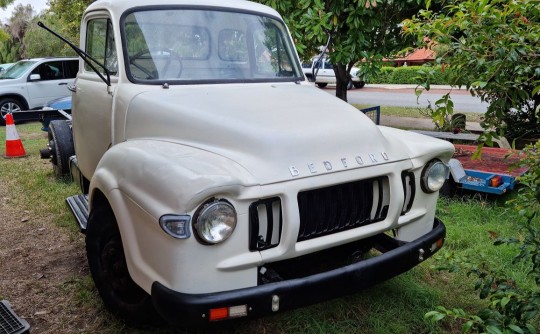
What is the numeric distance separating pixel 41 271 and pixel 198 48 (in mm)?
2314

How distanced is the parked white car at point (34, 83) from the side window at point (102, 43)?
9752 millimetres

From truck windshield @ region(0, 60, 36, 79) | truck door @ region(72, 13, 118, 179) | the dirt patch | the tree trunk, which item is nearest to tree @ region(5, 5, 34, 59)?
truck windshield @ region(0, 60, 36, 79)

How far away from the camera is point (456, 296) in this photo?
3.60 meters

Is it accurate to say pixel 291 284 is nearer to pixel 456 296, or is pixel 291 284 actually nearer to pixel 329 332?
pixel 329 332

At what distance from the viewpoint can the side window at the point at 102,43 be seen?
3.82 m

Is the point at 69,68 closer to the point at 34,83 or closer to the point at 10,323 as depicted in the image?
the point at 34,83

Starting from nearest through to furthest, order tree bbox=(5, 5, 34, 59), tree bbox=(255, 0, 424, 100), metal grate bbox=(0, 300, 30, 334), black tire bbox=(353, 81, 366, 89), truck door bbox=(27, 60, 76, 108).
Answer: metal grate bbox=(0, 300, 30, 334), tree bbox=(255, 0, 424, 100), truck door bbox=(27, 60, 76, 108), black tire bbox=(353, 81, 366, 89), tree bbox=(5, 5, 34, 59)

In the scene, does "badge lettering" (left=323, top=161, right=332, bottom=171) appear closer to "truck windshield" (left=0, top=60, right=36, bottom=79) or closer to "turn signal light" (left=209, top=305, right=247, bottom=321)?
"turn signal light" (left=209, top=305, right=247, bottom=321)

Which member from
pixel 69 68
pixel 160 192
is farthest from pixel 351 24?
pixel 69 68

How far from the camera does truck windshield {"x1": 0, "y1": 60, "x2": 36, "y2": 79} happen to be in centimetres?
1363

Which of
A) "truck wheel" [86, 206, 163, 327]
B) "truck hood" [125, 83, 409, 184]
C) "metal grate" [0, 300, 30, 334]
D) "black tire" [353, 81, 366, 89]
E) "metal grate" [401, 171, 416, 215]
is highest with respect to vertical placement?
"truck hood" [125, 83, 409, 184]

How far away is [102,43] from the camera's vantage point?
4.09 m

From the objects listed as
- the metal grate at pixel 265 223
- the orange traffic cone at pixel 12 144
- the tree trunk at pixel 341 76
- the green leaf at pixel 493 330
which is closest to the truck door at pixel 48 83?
the orange traffic cone at pixel 12 144

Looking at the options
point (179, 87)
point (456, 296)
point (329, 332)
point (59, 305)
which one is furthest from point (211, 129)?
point (456, 296)
